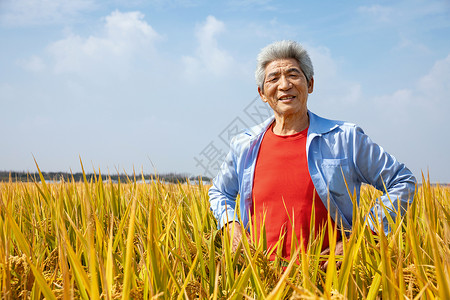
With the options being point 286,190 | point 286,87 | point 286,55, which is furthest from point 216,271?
point 286,55

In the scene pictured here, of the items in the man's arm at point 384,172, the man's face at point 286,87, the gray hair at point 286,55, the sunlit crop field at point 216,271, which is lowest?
the sunlit crop field at point 216,271

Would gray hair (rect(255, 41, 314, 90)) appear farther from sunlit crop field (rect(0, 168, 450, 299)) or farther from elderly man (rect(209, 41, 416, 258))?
sunlit crop field (rect(0, 168, 450, 299))

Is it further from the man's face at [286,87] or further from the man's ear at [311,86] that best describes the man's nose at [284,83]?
the man's ear at [311,86]

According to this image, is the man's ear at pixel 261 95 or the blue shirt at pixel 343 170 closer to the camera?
the blue shirt at pixel 343 170

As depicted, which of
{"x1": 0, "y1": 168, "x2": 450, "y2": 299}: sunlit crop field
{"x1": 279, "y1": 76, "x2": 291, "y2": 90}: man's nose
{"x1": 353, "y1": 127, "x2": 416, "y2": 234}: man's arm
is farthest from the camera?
{"x1": 279, "y1": 76, "x2": 291, "y2": 90}: man's nose

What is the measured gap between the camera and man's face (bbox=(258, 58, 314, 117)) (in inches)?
84.7

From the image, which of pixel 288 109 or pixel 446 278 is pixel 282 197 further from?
pixel 446 278

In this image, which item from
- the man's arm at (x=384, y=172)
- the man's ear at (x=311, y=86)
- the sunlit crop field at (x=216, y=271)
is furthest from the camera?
the man's ear at (x=311, y=86)

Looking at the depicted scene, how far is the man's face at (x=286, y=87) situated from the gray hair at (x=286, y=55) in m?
0.03

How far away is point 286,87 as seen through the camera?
2.14 m

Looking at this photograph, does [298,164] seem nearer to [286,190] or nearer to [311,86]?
[286,190]

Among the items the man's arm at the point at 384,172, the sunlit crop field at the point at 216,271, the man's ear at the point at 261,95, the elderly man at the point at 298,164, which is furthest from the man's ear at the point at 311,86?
the sunlit crop field at the point at 216,271

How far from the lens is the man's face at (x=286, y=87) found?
2152 millimetres

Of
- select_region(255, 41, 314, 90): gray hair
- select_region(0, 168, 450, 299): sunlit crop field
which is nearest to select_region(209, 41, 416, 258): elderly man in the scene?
select_region(255, 41, 314, 90): gray hair
